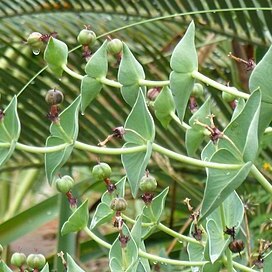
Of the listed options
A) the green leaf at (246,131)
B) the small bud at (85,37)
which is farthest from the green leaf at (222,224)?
the small bud at (85,37)

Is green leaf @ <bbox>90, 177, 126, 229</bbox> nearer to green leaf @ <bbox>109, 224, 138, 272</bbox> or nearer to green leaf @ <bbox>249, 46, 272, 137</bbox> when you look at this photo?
green leaf @ <bbox>109, 224, 138, 272</bbox>

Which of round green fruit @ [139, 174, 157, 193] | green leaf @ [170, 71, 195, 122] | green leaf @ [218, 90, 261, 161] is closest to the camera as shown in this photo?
green leaf @ [218, 90, 261, 161]

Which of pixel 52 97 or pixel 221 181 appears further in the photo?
pixel 52 97

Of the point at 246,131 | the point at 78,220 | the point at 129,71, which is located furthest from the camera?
the point at 78,220

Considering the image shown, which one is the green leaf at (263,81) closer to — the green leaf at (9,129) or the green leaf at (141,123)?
the green leaf at (141,123)

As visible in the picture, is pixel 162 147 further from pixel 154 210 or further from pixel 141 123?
pixel 154 210

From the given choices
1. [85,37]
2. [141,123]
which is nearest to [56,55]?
[85,37]

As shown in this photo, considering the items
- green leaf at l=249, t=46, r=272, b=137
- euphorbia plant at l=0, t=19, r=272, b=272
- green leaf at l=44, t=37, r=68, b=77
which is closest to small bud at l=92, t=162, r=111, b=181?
euphorbia plant at l=0, t=19, r=272, b=272
